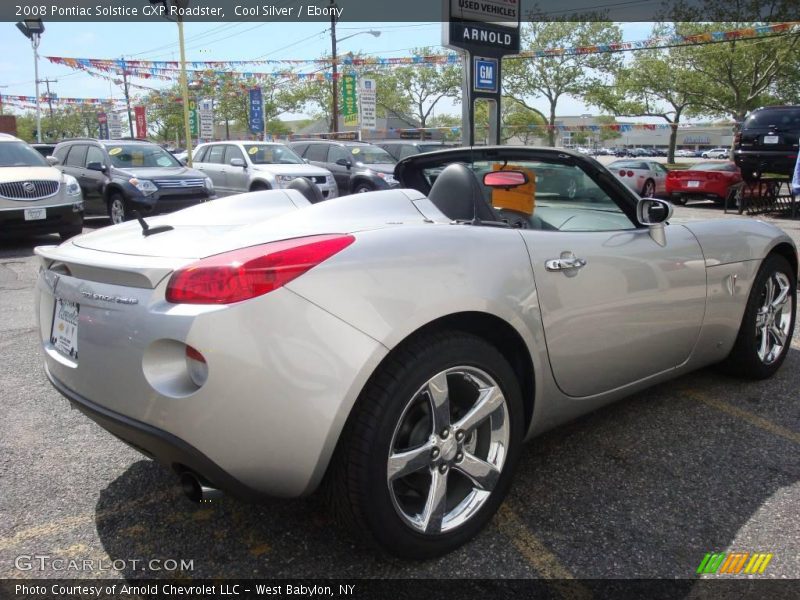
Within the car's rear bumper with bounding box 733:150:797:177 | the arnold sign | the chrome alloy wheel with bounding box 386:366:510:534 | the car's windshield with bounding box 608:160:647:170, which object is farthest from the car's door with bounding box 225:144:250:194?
the chrome alloy wheel with bounding box 386:366:510:534

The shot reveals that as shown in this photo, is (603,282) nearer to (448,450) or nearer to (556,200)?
(556,200)

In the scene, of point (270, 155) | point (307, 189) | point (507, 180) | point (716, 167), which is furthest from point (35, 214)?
point (716, 167)

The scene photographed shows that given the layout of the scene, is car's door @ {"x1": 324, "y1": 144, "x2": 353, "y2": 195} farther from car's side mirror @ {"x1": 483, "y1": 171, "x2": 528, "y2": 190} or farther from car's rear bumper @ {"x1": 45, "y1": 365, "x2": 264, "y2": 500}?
car's rear bumper @ {"x1": 45, "y1": 365, "x2": 264, "y2": 500}

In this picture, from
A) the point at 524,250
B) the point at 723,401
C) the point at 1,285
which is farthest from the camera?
the point at 1,285

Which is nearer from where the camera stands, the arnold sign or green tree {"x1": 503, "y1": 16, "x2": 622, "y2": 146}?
the arnold sign

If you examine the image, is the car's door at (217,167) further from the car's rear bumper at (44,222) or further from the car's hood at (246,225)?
the car's hood at (246,225)

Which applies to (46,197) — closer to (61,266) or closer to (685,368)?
(61,266)

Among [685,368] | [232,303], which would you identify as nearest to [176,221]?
[232,303]

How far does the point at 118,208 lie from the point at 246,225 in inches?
396

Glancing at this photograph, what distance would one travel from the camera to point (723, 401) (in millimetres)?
3510

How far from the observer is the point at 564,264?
8.02ft

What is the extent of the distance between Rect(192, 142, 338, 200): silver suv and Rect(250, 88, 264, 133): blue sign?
1721cm

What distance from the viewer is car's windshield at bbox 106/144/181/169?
38.5ft

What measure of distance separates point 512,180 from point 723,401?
1.79 m
